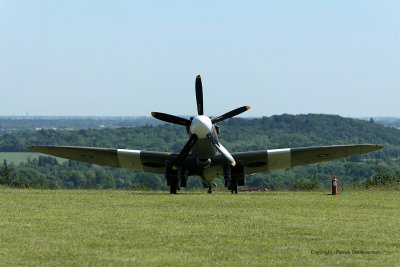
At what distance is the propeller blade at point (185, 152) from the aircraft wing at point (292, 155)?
2.93 meters

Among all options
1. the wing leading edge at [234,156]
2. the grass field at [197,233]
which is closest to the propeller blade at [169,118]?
the wing leading edge at [234,156]

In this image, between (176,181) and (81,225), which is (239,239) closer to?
(81,225)

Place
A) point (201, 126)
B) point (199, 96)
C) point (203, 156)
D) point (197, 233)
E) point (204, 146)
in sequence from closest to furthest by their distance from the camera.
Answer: point (197, 233), point (201, 126), point (204, 146), point (203, 156), point (199, 96)

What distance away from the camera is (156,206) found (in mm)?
21031

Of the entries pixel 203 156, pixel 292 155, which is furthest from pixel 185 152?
pixel 292 155

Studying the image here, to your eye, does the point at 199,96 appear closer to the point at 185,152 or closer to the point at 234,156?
the point at 234,156

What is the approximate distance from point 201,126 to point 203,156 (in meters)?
1.78

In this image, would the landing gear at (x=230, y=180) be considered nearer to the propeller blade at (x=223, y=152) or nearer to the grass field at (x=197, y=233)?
the propeller blade at (x=223, y=152)

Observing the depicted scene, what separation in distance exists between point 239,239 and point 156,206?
807 cm

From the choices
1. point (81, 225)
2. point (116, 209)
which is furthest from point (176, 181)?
point (81, 225)

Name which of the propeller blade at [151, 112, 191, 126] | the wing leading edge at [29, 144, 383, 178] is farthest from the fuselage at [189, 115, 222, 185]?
the propeller blade at [151, 112, 191, 126]

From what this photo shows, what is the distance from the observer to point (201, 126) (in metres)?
27.8

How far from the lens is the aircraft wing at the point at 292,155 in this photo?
99.3 feet

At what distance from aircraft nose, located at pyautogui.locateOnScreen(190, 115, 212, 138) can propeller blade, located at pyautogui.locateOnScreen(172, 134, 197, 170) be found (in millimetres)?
234
